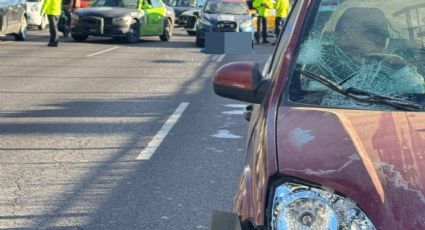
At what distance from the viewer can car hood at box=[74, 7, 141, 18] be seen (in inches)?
900

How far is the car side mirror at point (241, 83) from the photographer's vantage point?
12.7 feet

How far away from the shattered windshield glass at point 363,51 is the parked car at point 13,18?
1773cm

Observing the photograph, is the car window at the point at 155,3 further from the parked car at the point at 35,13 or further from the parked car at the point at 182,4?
the parked car at the point at 182,4

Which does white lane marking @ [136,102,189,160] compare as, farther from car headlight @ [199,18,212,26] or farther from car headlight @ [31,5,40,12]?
car headlight @ [31,5,40,12]

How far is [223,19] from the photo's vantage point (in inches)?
911

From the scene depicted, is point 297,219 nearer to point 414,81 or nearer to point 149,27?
point 414,81

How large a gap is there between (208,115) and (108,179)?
3664 mm

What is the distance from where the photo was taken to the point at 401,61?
154 inches

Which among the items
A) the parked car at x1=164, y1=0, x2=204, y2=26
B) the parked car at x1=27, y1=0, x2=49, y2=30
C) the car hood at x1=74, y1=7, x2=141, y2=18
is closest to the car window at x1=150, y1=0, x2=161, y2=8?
the car hood at x1=74, y1=7, x2=141, y2=18

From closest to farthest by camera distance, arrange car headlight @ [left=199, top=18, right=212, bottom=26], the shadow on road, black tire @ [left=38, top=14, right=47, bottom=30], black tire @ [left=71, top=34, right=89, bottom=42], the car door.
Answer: the shadow on road
car headlight @ [left=199, top=18, right=212, bottom=26]
black tire @ [left=71, top=34, right=89, bottom=42]
the car door
black tire @ [left=38, top=14, right=47, bottom=30]

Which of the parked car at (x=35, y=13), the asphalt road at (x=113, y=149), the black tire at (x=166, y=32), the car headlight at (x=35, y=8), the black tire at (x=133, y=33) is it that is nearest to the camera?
the asphalt road at (x=113, y=149)

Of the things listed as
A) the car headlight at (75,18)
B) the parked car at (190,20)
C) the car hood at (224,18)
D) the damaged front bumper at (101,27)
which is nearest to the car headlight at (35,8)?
A: the car headlight at (75,18)

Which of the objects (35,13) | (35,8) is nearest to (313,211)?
(35,8)

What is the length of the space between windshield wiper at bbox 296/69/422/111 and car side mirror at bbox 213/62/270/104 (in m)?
0.25
